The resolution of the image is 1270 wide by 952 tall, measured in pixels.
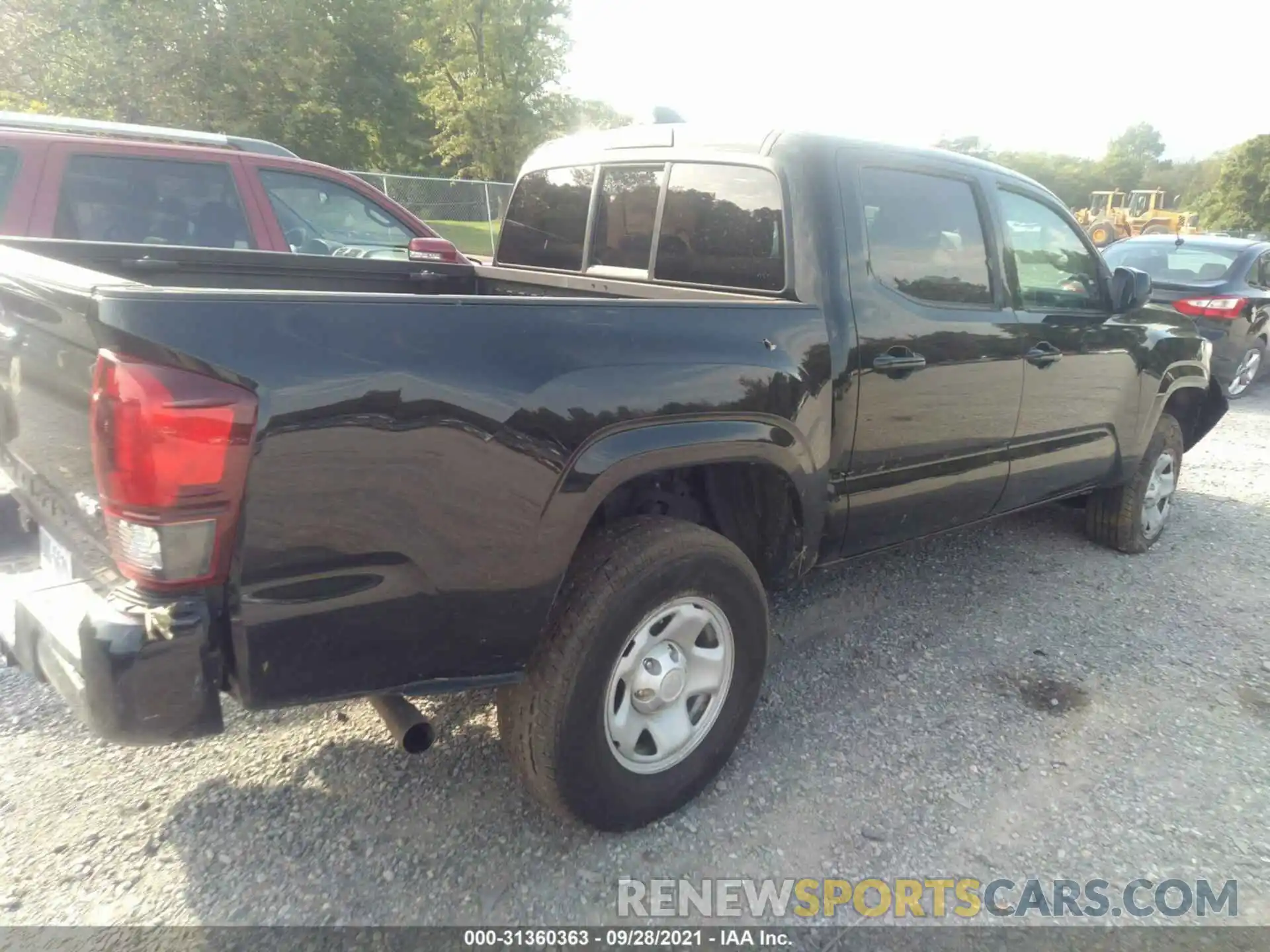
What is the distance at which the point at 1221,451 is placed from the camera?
7.01 meters

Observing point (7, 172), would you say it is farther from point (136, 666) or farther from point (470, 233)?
point (470, 233)

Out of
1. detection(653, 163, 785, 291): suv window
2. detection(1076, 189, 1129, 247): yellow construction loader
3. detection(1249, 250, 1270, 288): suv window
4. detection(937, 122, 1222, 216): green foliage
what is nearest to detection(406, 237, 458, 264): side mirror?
detection(653, 163, 785, 291): suv window

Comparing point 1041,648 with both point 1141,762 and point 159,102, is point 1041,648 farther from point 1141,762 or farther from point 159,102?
point 159,102

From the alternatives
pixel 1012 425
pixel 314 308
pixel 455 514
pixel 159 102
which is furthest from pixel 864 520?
pixel 159 102

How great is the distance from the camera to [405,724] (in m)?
2.02

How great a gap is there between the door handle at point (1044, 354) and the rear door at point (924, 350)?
0.28 feet

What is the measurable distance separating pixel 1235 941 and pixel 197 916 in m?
2.64

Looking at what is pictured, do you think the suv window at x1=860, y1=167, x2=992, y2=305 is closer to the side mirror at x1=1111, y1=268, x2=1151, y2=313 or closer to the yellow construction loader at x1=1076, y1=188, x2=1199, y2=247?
the side mirror at x1=1111, y1=268, x2=1151, y2=313

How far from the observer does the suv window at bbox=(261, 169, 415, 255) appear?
17.8 feet

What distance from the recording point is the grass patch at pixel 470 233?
16.6 metres

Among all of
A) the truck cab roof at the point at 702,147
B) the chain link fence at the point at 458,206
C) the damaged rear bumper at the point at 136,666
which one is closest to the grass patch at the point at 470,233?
the chain link fence at the point at 458,206

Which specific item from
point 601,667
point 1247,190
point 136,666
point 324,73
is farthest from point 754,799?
point 1247,190

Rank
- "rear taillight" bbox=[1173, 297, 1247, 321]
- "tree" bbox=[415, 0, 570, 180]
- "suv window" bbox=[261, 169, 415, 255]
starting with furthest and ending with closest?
"tree" bbox=[415, 0, 570, 180] → "rear taillight" bbox=[1173, 297, 1247, 321] → "suv window" bbox=[261, 169, 415, 255]

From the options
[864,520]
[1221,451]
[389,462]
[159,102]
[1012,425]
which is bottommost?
[1221,451]
